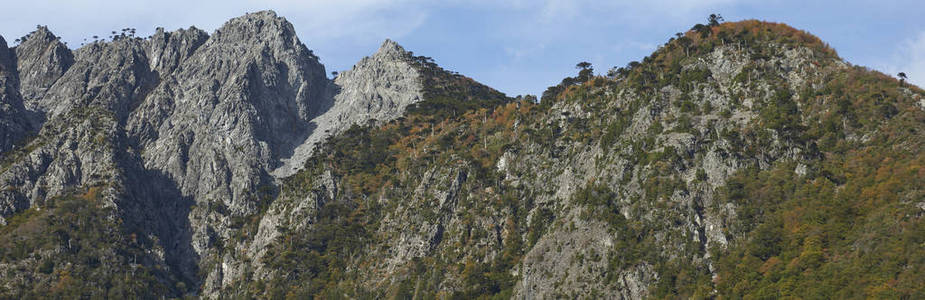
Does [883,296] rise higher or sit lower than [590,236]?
lower

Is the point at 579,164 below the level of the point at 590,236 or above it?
above

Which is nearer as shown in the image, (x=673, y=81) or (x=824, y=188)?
(x=824, y=188)

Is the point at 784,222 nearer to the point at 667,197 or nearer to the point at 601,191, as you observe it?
the point at 667,197

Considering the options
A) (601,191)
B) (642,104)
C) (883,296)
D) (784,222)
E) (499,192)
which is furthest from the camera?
(499,192)

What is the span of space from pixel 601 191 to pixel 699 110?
29342 millimetres

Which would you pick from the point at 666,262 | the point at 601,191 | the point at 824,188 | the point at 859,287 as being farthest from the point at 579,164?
the point at 859,287

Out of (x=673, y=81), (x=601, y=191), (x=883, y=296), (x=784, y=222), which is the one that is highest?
(x=673, y=81)

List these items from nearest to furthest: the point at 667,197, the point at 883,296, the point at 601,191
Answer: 1. the point at 883,296
2. the point at 667,197
3. the point at 601,191

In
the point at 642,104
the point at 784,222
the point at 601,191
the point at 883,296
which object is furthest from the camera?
the point at 642,104

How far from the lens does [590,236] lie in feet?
535

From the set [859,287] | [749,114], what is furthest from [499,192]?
[859,287]

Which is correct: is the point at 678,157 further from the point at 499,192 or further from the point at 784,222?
the point at 499,192

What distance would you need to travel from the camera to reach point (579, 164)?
188 m

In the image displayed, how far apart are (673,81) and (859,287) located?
8062cm
